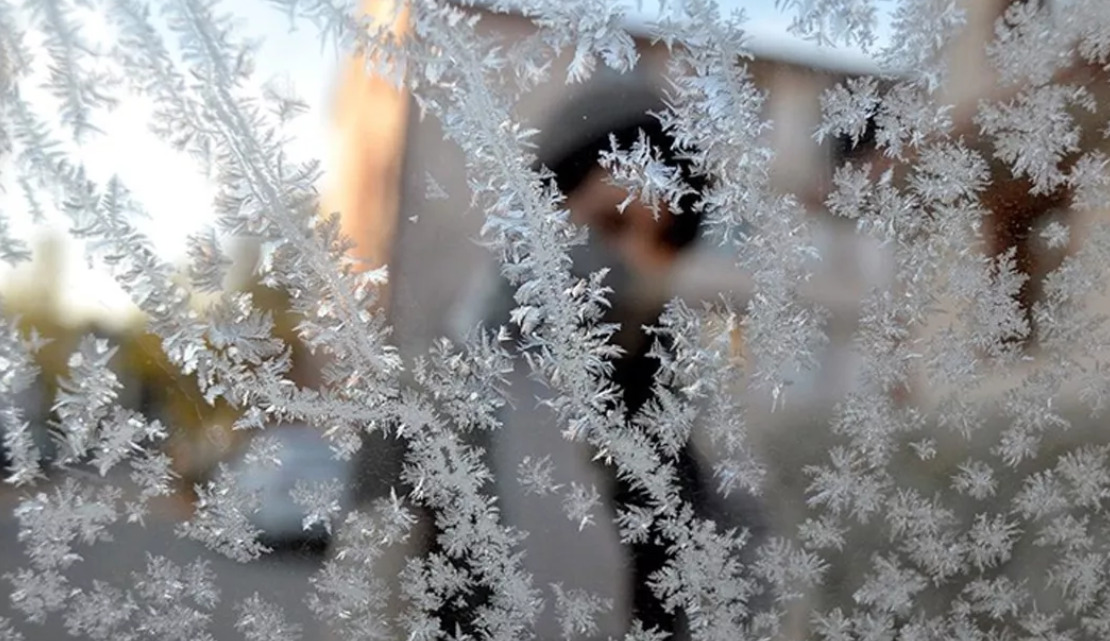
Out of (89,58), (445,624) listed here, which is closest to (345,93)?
(89,58)

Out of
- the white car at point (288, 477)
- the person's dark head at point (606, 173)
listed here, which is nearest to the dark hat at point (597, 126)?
the person's dark head at point (606, 173)

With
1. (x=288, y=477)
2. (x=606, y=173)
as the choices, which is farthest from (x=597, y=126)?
(x=288, y=477)

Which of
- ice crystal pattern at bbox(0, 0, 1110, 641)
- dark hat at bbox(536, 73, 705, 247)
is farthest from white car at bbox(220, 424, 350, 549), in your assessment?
dark hat at bbox(536, 73, 705, 247)

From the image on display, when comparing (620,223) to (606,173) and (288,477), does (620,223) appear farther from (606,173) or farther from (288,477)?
(288,477)

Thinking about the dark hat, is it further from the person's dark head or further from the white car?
the white car

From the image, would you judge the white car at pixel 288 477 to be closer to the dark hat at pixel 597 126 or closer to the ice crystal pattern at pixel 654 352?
the ice crystal pattern at pixel 654 352

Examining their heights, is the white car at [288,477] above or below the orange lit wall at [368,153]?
below

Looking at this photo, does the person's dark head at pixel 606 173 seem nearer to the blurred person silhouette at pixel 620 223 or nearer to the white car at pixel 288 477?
the blurred person silhouette at pixel 620 223

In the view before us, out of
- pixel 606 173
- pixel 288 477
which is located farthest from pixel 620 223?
pixel 288 477
